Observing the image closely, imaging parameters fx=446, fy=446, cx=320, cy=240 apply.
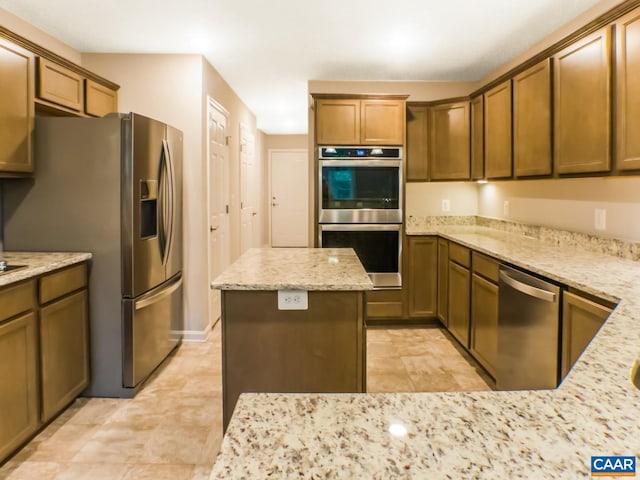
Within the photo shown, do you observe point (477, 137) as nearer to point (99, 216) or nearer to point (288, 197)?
point (99, 216)

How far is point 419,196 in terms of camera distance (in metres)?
4.59

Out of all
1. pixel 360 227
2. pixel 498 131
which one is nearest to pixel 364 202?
pixel 360 227

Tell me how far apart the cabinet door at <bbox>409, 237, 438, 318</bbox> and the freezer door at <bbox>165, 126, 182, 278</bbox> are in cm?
204

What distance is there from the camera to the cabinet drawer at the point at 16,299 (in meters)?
2.00

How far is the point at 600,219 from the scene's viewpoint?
270 cm

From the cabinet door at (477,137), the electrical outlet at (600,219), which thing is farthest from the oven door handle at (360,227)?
the electrical outlet at (600,219)

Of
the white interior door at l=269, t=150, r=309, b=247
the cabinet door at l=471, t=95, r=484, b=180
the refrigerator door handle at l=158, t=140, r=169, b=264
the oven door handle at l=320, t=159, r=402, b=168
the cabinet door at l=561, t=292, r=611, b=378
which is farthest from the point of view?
the white interior door at l=269, t=150, r=309, b=247

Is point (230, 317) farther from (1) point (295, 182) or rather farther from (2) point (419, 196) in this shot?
(1) point (295, 182)

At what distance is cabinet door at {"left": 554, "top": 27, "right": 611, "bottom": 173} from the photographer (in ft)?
7.13

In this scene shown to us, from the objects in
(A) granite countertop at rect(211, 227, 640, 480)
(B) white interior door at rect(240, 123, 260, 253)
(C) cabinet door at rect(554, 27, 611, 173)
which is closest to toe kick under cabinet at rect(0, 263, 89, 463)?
(A) granite countertop at rect(211, 227, 640, 480)

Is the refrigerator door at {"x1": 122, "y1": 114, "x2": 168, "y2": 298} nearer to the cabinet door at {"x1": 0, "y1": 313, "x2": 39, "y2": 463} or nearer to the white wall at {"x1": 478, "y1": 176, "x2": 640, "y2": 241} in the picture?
the cabinet door at {"x1": 0, "y1": 313, "x2": 39, "y2": 463}

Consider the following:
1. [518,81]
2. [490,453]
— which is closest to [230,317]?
[490,453]

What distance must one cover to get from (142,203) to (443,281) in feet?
8.38

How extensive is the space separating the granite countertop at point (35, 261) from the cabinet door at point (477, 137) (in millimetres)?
3092
